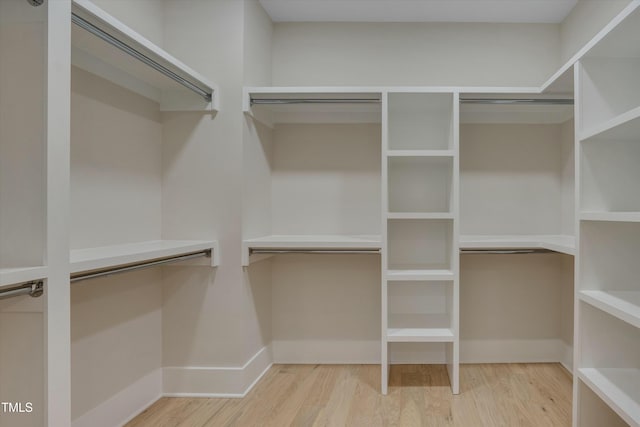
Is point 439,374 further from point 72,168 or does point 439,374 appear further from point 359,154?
point 72,168

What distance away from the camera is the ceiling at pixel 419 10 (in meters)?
2.62

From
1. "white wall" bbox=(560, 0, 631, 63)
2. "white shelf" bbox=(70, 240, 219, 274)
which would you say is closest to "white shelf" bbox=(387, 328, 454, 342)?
"white shelf" bbox=(70, 240, 219, 274)

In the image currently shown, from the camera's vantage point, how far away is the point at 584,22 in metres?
2.51

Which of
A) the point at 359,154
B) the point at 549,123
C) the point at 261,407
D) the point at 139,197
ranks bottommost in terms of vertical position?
the point at 261,407

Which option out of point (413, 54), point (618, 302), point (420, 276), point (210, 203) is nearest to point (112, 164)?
point (210, 203)

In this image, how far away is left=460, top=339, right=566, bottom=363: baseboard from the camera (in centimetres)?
283

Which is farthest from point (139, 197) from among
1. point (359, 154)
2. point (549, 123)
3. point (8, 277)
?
point (549, 123)

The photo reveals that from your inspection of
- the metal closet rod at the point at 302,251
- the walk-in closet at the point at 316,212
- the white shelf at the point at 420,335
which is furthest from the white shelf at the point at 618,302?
the metal closet rod at the point at 302,251

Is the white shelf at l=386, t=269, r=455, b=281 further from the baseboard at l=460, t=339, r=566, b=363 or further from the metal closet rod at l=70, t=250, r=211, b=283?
the metal closet rod at l=70, t=250, r=211, b=283

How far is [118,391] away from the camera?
6.44 feet

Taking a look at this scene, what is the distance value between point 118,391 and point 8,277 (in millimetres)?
1209

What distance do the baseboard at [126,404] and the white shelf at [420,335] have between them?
1306mm

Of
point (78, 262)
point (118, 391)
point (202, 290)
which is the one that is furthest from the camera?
point (202, 290)

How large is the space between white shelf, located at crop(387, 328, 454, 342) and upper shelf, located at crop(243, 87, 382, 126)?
4.43 ft
